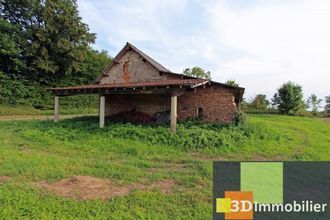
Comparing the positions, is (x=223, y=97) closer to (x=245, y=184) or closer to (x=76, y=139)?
(x=76, y=139)

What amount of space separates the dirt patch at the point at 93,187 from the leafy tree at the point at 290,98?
106 feet

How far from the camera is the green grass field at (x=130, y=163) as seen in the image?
433 centimetres

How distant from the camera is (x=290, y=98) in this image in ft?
112

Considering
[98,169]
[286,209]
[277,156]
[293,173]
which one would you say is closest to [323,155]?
[277,156]

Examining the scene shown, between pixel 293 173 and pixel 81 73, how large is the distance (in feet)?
96.1

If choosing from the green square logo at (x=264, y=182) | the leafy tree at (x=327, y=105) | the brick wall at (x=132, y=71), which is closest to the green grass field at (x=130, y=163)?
the green square logo at (x=264, y=182)

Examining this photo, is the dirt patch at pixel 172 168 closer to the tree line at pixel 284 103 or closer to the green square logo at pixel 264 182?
the green square logo at pixel 264 182

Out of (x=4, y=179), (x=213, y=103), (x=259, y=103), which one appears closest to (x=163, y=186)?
(x=4, y=179)

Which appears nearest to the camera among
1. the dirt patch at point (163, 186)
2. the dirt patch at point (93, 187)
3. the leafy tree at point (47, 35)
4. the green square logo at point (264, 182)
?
the green square logo at point (264, 182)

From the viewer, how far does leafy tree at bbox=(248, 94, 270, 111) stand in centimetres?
3826

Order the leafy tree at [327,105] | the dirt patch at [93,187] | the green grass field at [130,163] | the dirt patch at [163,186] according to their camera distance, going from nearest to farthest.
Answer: the green grass field at [130,163] → the dirt patch at [93,187] → the dirt patch at [163,186] → the leafy tree at [327,105]

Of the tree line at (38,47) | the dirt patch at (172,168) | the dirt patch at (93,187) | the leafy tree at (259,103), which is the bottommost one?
the dirt patch at (93,187)

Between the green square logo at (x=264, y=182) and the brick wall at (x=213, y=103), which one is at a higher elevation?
the brick wall at (x=213, y=103)

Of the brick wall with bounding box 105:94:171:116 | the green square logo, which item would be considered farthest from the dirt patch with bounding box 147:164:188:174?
the brick wall with bounding box 105:94:171:116
